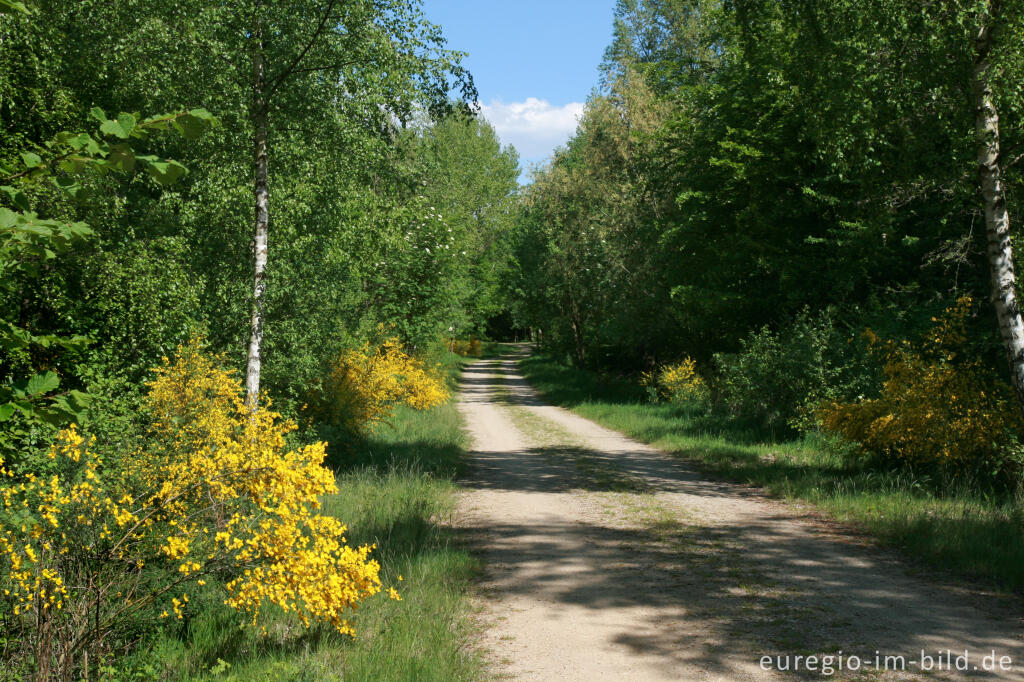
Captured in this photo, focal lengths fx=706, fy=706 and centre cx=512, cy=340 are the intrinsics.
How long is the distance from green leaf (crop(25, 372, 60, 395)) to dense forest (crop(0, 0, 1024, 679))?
2 centimetres

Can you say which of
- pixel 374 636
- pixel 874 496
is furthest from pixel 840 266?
pixel 374 636

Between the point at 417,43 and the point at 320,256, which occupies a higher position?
the point at 417,43

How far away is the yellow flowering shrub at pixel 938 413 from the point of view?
972 centimetres

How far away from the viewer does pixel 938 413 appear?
389 inches

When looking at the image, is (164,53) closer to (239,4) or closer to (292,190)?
(239,4)

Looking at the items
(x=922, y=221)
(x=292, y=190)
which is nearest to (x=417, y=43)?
(x=292, y=190)

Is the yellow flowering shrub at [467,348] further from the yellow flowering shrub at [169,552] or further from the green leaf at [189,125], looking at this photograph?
the green leaf at [189,125]

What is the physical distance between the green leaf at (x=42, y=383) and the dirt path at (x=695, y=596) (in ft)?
11.6

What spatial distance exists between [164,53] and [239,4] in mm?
1313

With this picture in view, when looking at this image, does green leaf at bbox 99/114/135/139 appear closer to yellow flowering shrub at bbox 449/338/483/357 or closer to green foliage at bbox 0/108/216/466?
green foliage at bbox 0/108/216/466

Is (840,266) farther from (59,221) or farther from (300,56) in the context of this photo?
(59,221)

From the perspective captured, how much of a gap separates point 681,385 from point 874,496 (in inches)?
561

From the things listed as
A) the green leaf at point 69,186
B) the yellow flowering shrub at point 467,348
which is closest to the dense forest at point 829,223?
the green leaf at point 69,186

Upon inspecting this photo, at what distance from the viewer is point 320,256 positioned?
1255cm
